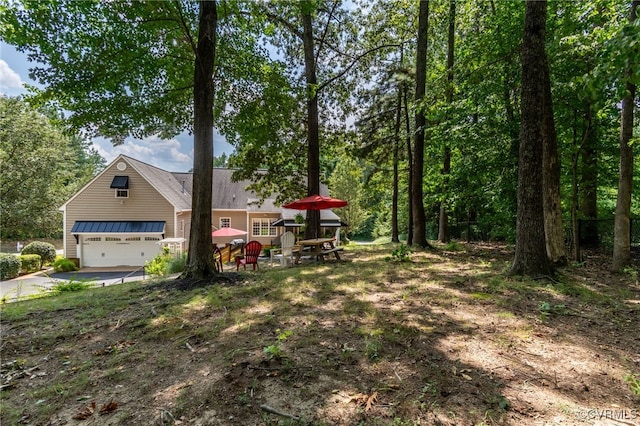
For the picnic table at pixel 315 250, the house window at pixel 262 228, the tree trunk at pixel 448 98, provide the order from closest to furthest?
the picnic table at pixel 315 250, the tree trunk at pixel 448 98, the house window at pixel 262 228

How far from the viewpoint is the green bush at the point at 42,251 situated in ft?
59.3

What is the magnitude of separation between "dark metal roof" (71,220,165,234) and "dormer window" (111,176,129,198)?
1633 mm

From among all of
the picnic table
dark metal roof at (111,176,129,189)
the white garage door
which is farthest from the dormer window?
the picnic table

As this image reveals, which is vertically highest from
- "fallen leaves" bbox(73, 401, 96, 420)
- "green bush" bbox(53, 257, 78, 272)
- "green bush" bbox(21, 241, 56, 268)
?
"fallen leaves" bbox(73, 401, 96, 420)

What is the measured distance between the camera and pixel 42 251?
18.3 m

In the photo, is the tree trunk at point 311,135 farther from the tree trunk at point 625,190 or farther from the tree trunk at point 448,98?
the tree trunk at point 625,190

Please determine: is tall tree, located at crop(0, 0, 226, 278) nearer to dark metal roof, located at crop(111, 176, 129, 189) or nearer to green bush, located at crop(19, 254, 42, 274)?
dark metal roof, located at crop(111, 176, 129, 189)

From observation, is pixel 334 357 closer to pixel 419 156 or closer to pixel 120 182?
pixel 419 156


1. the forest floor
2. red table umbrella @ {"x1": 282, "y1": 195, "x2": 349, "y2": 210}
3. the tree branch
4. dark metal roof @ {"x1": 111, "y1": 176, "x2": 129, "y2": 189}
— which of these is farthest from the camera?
dark metal roof @ {"x1": 111, "y1": 176, "x2": 129, "y2": 189}

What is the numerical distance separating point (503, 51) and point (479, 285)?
722cm

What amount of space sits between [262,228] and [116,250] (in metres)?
8.95

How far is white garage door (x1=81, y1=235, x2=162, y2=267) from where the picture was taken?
17.6m

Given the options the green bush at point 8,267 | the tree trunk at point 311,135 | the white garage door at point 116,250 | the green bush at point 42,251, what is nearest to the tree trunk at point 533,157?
the tree trunk at point 311,135

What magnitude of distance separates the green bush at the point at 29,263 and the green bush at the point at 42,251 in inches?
32.9
